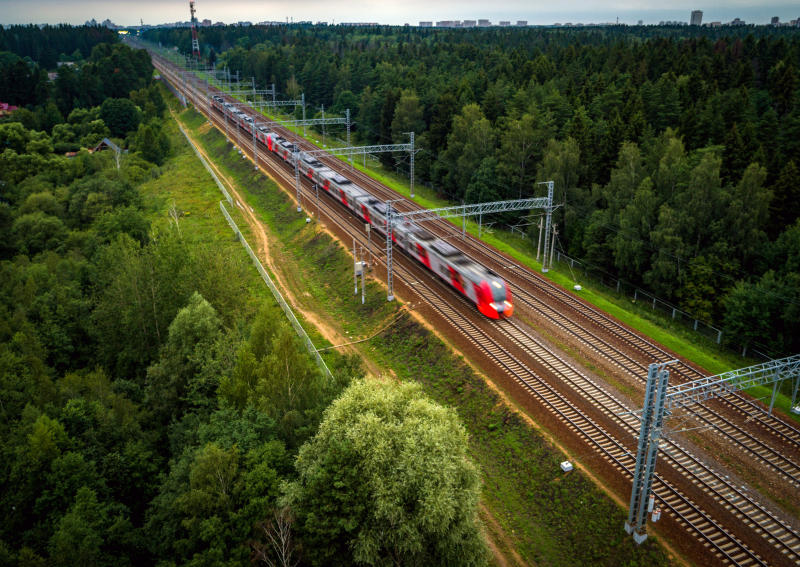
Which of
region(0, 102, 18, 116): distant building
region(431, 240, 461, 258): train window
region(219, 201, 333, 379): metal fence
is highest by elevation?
region(0, 102, 18, 116): distant building

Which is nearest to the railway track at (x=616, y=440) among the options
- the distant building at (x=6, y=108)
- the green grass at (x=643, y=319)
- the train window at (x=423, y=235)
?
the train window at (x=423, y=235)

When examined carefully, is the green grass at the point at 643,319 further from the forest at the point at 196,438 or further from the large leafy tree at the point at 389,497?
the large leafy tree at the point at 389,497

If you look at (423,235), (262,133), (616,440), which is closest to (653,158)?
(423,235)

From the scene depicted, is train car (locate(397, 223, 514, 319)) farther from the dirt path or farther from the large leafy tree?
the large leafy tree

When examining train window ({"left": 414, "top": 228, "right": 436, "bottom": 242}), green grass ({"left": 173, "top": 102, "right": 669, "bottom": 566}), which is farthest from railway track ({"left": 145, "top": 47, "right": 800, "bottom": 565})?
train window ({"left": 414, "top": 228, "right": 436, "bottom": 242})

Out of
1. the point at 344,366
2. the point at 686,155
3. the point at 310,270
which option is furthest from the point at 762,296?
the point at 310,270

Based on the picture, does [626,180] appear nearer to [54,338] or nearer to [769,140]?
[769,140]

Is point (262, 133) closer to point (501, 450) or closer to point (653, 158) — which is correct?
point (653, 158)
